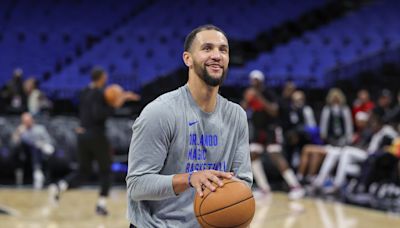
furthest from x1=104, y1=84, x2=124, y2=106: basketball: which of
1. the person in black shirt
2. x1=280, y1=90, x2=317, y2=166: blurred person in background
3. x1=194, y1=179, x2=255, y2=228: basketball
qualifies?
x1=194, y1=179, x2=255, y2=228: basketball

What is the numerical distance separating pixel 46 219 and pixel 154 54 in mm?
10955

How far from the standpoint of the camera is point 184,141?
3.46 metres

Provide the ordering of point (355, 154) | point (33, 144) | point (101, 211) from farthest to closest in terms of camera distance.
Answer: point (33, 144) → point (355, 154) → point (101, 211)

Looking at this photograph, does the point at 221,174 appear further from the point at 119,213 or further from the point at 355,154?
the point at 355,154

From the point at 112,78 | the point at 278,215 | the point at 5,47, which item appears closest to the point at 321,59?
the point at 112,78

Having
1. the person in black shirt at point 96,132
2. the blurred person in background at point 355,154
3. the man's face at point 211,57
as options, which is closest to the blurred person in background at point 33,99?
the person in black shirt at point 96,132

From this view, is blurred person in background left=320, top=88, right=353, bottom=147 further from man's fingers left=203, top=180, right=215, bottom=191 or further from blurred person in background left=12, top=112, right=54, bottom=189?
man's fingers left=203, top=180, right=215, bottom=191

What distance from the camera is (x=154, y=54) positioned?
19812 millimetres

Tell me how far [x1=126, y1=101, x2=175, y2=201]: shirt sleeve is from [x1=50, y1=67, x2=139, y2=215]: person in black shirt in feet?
19.3

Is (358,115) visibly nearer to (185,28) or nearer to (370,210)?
(370,210)

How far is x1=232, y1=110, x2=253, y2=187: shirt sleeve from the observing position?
367 centimetres

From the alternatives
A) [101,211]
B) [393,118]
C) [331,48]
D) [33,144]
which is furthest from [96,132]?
[331,48]

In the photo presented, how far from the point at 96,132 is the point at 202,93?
20.1 ft

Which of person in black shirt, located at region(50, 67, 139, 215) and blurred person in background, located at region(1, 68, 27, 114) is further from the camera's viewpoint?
blurred person in background, located at region(1, 68, 27, 114)
